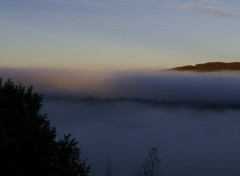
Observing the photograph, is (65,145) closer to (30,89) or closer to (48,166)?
(48,166)

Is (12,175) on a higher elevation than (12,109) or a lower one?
lower

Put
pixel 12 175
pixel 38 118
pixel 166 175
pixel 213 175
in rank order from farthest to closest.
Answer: pixel 213 175 → pixel 166 175 → pixel 38 118 → pixel 12 175

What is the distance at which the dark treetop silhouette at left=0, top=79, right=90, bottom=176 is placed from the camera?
29.2 m

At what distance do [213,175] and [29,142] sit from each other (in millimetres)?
167872

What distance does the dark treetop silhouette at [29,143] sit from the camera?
29203 millimetres

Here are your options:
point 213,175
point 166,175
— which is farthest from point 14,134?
point 213,175

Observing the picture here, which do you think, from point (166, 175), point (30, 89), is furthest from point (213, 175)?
point (30, 89)

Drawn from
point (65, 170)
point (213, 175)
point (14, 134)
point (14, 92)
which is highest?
point (14, 92)

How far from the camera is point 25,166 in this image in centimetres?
2922

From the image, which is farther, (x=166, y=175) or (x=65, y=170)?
(x=166, y=175)

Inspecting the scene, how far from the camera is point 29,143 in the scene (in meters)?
29.5

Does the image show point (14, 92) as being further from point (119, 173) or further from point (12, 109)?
point (119, 173)

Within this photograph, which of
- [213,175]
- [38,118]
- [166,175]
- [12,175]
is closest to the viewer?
[12,175]

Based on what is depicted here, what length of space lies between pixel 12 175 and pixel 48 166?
2.23m
